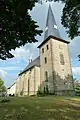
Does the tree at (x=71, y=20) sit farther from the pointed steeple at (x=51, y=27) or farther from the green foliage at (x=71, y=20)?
the pointed steeple at (x=51, y=27)

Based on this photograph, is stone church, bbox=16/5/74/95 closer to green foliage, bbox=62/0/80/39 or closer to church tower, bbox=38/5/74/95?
church tower, bbox=38/5/74/95

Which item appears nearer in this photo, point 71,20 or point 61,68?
point 71,20

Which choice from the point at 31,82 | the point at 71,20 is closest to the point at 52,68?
the point at 31,82

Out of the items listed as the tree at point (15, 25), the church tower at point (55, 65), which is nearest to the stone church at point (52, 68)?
the church tower at point (55, 65)

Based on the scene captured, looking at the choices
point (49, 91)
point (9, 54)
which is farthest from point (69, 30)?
point (49, 91)

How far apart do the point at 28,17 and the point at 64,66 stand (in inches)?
1199

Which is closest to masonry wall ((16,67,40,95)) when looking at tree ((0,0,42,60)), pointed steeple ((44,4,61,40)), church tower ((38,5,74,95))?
church tower ((38,5,74,95))

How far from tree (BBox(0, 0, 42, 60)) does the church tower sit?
2638 centimetres

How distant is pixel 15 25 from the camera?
8.41m

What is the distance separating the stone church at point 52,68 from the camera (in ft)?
118

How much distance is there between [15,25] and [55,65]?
28851 millimetres

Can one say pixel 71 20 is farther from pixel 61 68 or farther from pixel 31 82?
pixel 31 82

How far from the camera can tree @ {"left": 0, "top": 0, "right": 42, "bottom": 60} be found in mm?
7434

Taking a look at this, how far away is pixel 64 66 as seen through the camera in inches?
1508
